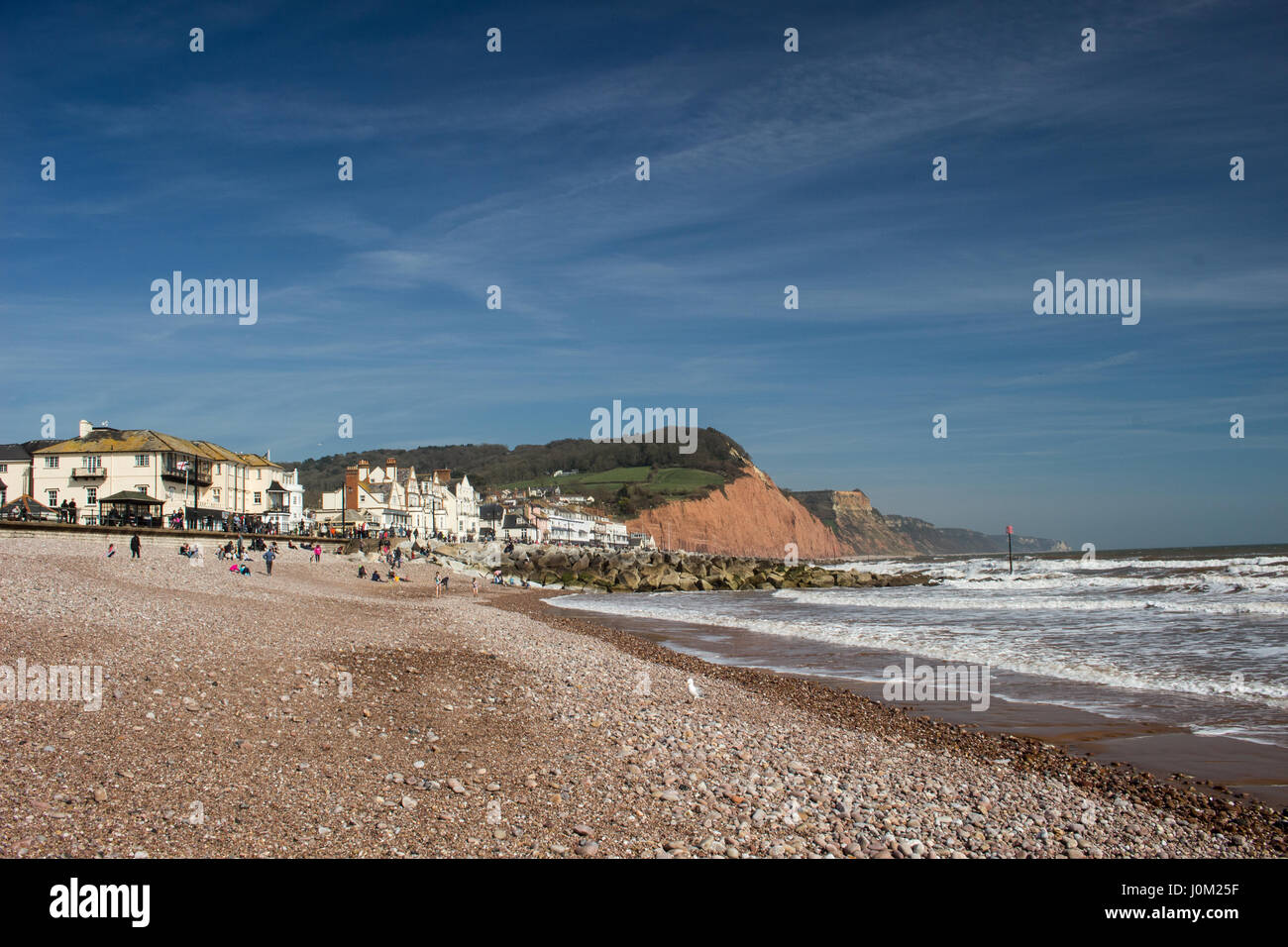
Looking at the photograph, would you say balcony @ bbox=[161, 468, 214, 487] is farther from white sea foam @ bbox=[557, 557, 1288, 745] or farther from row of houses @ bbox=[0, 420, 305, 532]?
white sea foam @ bbox=[557, 557, 1288, 745]

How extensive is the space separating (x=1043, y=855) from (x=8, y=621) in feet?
45.9

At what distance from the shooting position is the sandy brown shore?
18.1 ft

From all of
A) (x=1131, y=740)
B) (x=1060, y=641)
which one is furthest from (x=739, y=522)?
(x=1131, y=740)

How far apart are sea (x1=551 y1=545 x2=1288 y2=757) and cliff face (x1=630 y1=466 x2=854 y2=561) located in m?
103

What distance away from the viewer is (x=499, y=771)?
7.17 m

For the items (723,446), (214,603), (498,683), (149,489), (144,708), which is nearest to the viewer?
(144,708)

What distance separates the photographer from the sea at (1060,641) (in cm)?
1227

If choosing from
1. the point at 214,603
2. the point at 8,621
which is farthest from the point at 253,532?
the point at 8,621

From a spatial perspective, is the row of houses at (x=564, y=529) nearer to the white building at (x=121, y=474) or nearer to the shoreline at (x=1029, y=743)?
the white building at (x=121, y=474)

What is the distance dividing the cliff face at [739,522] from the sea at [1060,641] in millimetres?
102791

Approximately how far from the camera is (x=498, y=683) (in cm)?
1152
